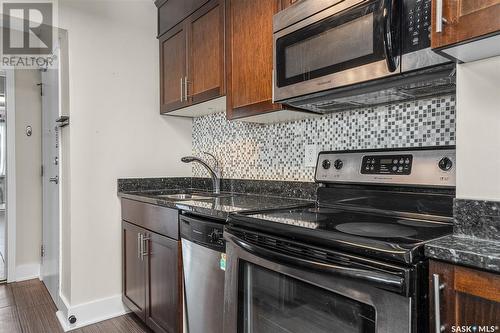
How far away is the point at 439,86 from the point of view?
3.91 ft

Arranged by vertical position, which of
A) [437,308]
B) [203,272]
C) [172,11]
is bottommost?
[203,272]

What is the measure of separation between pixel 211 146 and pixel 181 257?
1097 mm

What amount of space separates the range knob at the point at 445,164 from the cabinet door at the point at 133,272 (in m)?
1.73

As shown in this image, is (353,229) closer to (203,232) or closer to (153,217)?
(203,232)

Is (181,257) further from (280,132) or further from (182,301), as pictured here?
(280,132)

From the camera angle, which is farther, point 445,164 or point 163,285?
point 163,285

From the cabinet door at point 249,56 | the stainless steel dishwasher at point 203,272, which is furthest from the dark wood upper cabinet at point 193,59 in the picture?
the stainless steel dishwasher at point 203,272

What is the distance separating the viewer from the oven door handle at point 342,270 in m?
0.78

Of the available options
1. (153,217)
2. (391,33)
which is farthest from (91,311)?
(391,33)

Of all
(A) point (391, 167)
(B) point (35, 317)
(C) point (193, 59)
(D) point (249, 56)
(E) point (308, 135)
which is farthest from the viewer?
(B) point (35, 317)

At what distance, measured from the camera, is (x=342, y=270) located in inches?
34.7

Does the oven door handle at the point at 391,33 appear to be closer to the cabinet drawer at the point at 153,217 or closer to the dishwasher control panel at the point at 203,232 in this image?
the dishwasher control panel at the point at 203,232

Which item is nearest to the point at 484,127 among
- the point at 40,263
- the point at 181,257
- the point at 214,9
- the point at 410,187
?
the point at 410,187

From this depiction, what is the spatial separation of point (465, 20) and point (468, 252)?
1.90 feet
